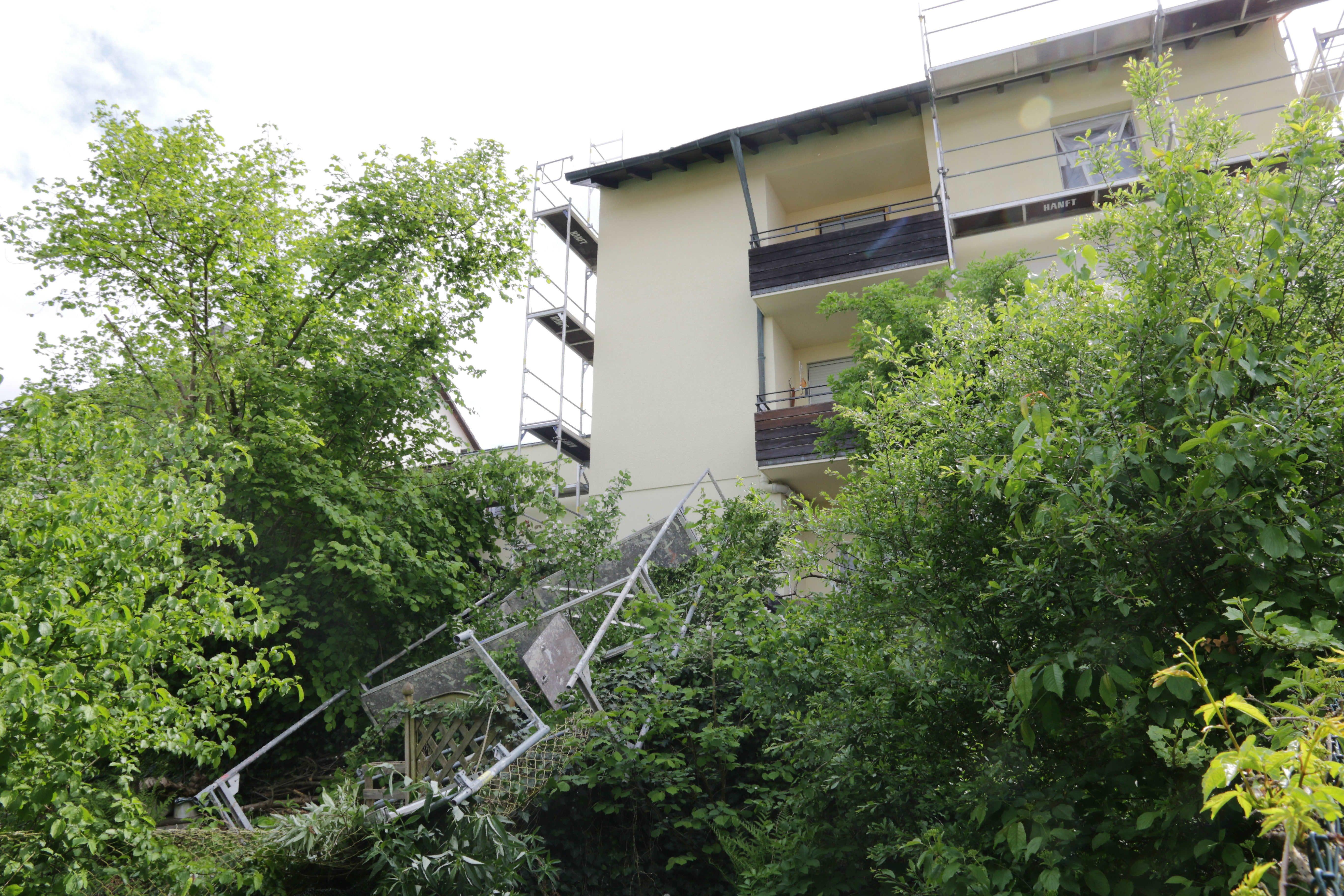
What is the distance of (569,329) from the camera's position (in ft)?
54.5

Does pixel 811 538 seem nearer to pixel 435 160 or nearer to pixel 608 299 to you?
pixel 608 299

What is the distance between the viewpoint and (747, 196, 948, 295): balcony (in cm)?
1256

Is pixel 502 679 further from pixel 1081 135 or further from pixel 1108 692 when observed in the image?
pixel 1081 135

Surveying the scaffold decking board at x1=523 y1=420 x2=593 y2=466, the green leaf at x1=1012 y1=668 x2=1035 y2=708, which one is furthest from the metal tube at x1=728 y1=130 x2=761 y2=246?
the green leaf at x1=1012 y1=668 x2=1035 y2=708

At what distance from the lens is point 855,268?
13.0 m

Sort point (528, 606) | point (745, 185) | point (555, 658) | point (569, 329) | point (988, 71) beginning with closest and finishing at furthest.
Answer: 1. point (555, 658)
2. point (528, 606)
3. point (988, 71)
4. point (745, 185)
5. point (569, 329)

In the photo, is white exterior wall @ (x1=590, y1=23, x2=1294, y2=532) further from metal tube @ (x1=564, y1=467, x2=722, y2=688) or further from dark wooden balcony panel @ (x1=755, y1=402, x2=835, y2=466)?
metal tube @ (x1=564, y1=467, x2=722, y2=688)

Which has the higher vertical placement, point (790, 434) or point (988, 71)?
point (988, 71)

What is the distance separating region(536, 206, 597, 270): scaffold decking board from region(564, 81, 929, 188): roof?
633mm

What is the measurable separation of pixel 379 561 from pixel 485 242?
4.50 metres

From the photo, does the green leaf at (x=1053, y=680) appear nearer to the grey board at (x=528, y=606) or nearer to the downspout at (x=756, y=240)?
the grey board at (x=528, y=606)

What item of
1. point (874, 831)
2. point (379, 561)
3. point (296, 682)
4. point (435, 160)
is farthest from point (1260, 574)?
point (435, 160)

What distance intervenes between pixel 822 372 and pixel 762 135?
173 inches

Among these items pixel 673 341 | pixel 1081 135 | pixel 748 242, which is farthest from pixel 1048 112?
pixel 673 341
